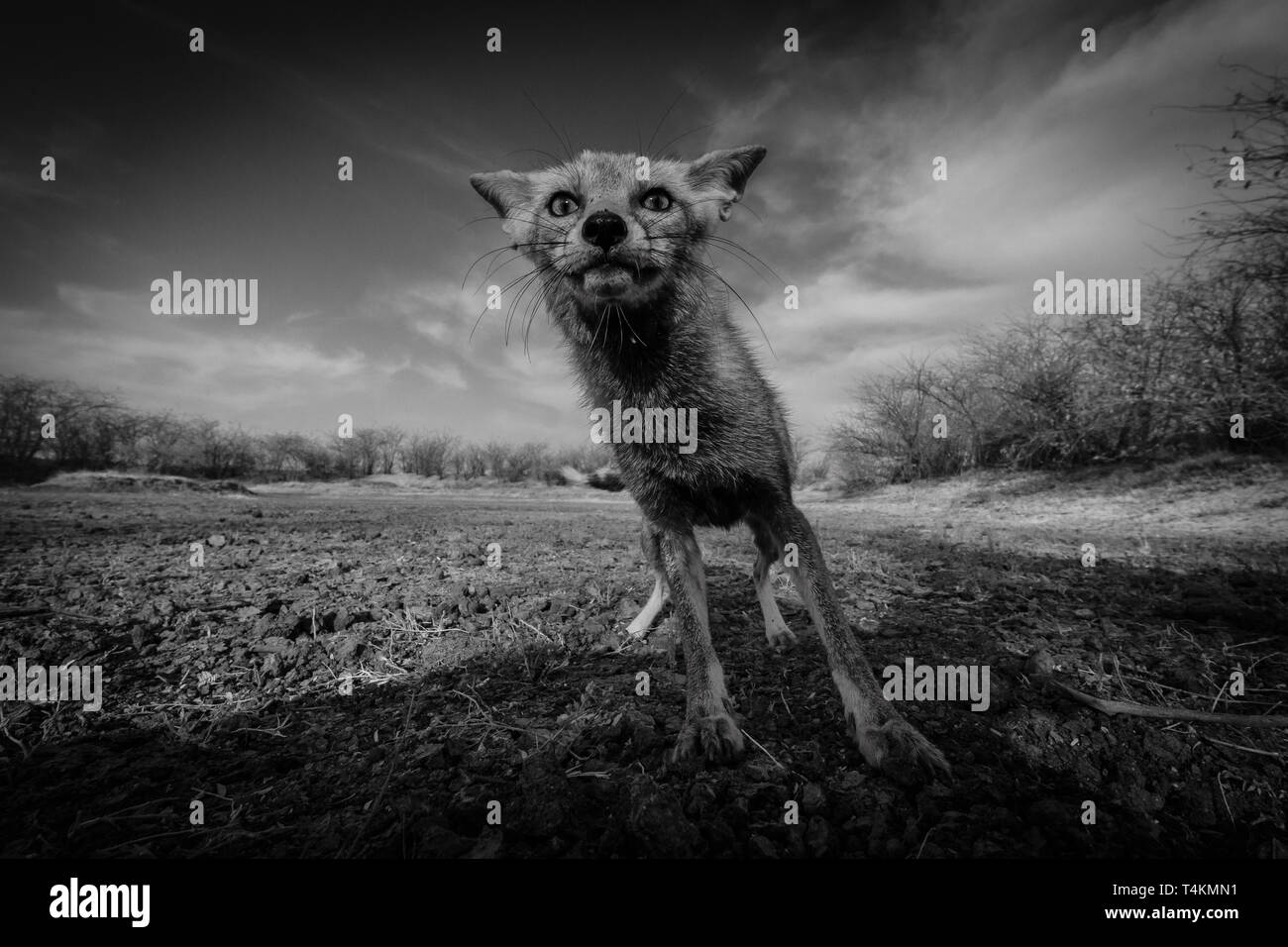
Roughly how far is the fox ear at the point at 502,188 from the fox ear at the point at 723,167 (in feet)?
4.20

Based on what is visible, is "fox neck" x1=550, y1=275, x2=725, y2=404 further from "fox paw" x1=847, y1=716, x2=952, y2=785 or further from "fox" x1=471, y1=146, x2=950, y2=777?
"fox paw" x1=847, y1=716, x2=952, y2=785

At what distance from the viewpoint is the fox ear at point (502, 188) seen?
3885 millimetres

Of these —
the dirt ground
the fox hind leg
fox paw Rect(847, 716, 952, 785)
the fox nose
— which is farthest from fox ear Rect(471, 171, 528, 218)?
fox paw Rect(847, 716, 952, 785)

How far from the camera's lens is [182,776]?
2.23 m

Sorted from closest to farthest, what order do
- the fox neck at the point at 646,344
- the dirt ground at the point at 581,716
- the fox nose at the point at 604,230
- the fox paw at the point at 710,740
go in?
the dirt ground at the point at 581,716
the fox paw at the point at 710,740
the fox nose at the point at 604,230
the fox neck at the point at 646,344

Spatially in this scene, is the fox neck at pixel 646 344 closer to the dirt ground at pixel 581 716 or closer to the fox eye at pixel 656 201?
the fox eye at pixel 656 201

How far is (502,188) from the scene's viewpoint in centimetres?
394

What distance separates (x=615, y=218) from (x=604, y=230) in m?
0.09


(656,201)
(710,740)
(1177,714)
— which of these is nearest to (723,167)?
(656,201)

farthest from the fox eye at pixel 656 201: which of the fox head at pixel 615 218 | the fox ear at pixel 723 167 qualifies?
the fox ear at pixel 723 167

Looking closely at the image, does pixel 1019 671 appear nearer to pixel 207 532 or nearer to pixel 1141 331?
pixel 207 532
